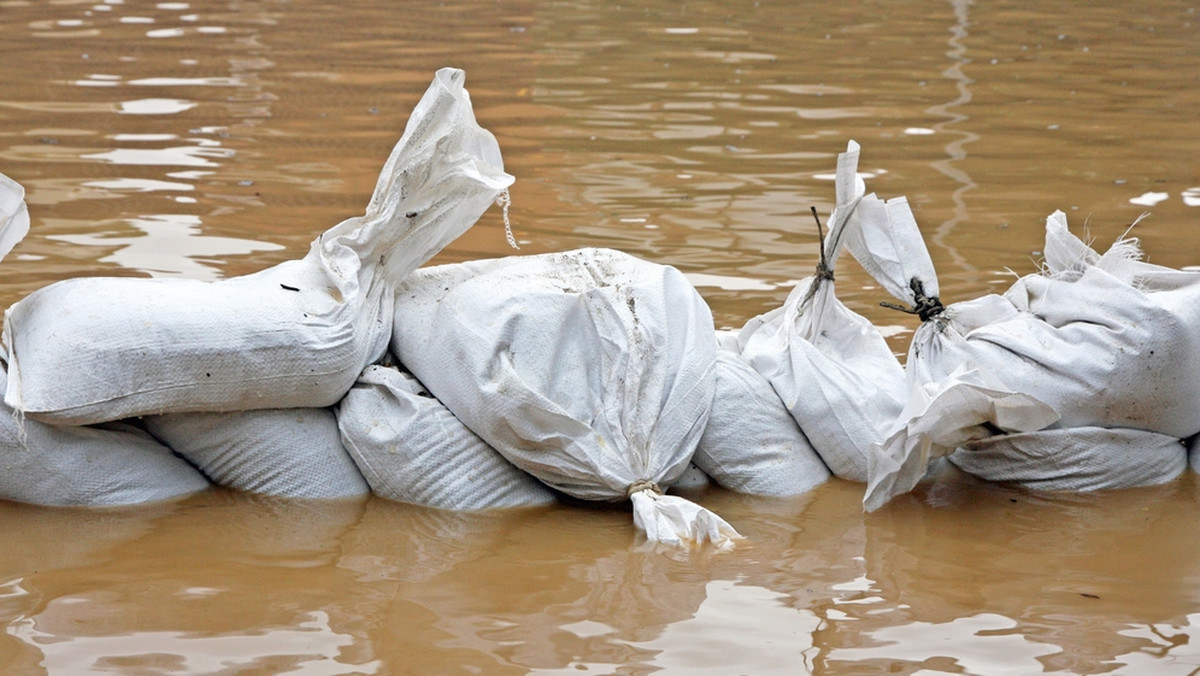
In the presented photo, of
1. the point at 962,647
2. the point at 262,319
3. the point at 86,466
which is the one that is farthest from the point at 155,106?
the point at 962,647

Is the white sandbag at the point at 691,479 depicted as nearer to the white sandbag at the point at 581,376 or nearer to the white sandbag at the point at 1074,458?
the white sandbag at the point at 581,376

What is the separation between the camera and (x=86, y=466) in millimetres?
2734

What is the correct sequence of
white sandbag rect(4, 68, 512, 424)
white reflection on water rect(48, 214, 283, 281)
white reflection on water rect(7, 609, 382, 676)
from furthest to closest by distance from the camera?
white reflection on water rect(48, 214, 283, 281)
white sandbag rect(4, 68, 512, 424)
white reflection on water rect(7, 609, 382, 676)

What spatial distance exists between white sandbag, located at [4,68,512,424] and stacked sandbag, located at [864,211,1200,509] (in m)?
1.00

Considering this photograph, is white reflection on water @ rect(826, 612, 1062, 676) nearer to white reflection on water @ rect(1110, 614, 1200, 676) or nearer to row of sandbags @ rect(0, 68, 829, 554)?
white reflection on water @ rect(1110, 614, 1200, 676)

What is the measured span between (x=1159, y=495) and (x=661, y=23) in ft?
27.9

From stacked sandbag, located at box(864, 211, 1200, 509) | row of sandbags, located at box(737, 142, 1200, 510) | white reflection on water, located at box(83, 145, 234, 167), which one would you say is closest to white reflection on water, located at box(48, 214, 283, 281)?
white reflection on water, located at box(83, 145, 234, 167)

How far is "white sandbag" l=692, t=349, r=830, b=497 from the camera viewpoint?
9.40 ft

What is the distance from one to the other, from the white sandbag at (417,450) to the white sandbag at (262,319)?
0.06 m

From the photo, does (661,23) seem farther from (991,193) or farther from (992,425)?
(992,425)

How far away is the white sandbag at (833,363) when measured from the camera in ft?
9.50

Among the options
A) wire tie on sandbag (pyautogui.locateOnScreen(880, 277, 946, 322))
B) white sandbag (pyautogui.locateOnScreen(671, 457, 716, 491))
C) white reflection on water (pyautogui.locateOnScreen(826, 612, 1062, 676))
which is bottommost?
white reflection on water (pyautogui.locateOnScreen(826, 612, 1062, 676))

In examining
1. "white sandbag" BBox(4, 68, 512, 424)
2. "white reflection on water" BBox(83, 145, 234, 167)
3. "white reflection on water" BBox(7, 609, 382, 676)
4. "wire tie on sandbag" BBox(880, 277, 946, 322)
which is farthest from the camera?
"white reflection on water" BBox(83, 145, 234, 167)

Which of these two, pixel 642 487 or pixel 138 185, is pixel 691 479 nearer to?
pixel 642 487
